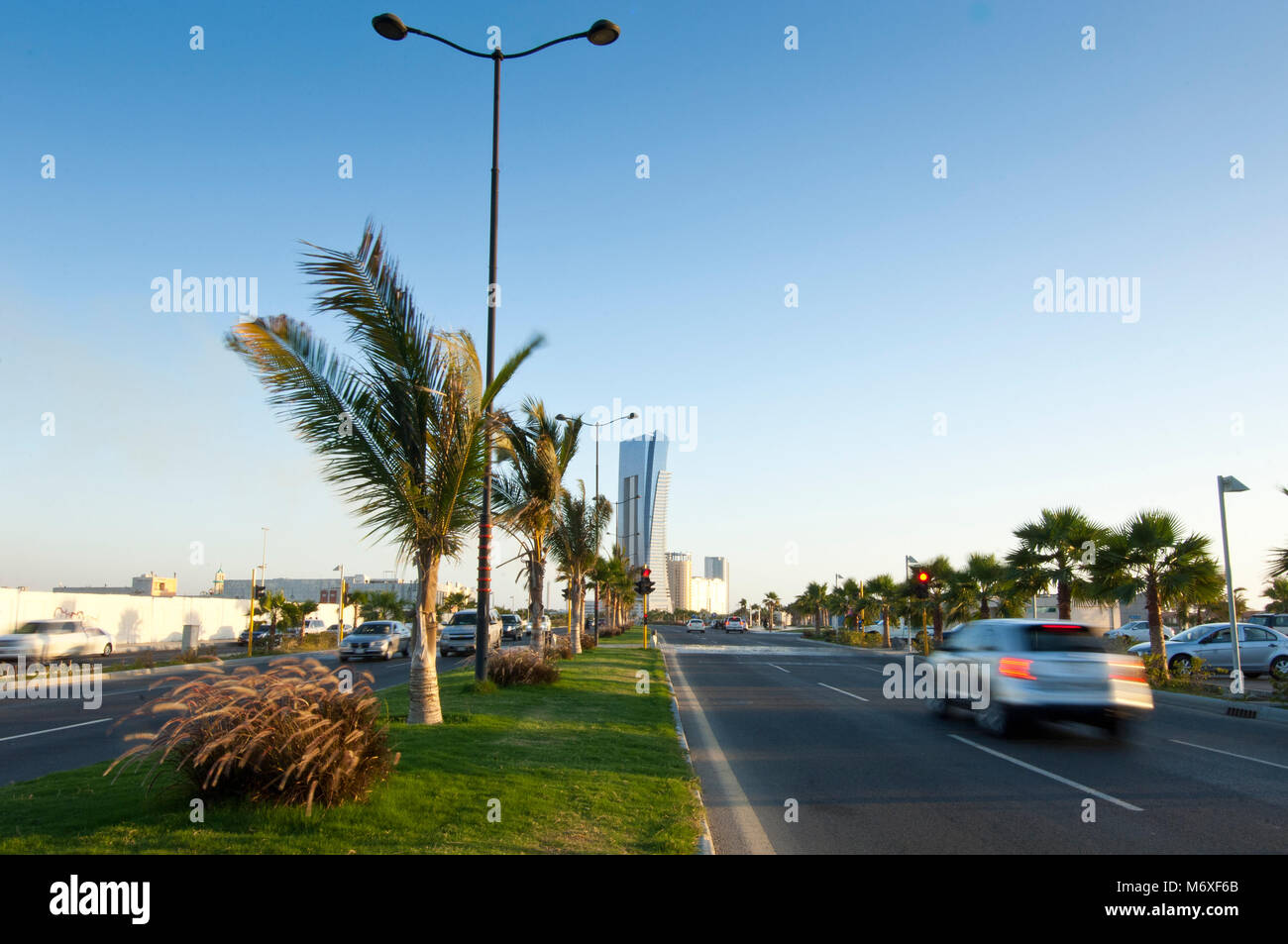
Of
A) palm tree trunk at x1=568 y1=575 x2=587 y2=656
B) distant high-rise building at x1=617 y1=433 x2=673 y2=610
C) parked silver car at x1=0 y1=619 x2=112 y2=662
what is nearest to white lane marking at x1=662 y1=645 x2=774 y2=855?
palm tree trunk at x1=568 y1=575 x2=587 y2=656

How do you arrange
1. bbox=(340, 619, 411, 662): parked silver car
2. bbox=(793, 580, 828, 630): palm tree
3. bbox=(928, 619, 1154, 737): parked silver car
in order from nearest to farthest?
bbox=(928, 619, 1154, 737): parked silver car < bbox=(340, 619, 411, 662): parked silver car < bbox=(793, 580, 828, 630): palm tree

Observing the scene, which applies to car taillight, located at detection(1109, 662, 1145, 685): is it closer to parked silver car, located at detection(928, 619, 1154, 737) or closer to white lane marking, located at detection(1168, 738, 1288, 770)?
parked silver car, located at detection(928, 619, 1154, 737)

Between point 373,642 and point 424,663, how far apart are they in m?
21.4

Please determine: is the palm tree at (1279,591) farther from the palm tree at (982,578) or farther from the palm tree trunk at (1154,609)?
the palm tree trunk at (1154,609)

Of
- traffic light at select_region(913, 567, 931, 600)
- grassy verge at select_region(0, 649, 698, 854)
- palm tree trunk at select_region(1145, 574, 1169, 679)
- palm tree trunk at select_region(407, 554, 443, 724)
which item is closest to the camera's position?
grassy verge at select_region(0, 649, 698, 854)

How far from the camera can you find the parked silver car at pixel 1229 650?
874 inches

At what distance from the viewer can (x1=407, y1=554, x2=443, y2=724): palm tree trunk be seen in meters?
10.4

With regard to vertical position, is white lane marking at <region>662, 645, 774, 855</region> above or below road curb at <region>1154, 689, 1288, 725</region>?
above

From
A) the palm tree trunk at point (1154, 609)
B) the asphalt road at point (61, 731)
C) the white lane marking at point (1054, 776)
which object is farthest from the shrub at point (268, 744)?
the palm tree trunk at point (1154, 609)

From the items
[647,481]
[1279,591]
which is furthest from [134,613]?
[647,481]
